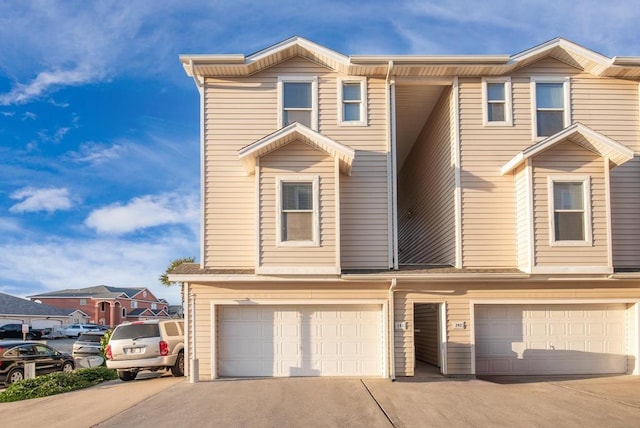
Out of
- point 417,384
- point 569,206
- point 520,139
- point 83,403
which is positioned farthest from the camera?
point 520,139

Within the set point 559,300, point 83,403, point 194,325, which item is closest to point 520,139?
point 559,300

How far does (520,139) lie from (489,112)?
3.42 feet

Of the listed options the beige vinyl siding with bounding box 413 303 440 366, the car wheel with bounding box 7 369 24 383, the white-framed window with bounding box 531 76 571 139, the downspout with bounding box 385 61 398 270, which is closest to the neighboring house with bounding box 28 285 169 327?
the car wheel with bounding box 7 369 24 383

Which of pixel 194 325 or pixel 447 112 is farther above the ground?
pixel 447 112

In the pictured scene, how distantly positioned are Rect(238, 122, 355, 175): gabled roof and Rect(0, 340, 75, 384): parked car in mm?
9028

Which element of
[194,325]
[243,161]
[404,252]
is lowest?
[194,325]

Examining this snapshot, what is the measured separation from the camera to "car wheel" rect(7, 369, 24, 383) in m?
15.3

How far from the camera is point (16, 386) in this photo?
1270 centimetres

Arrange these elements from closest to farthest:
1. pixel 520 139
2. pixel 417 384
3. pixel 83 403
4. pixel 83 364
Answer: pixel 83 403 < pixel 417 384 < pixel 520 139 < pixel 83 364

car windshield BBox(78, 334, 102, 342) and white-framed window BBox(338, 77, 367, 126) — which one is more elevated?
white-framed window BBox(338, 77, 367, 126)

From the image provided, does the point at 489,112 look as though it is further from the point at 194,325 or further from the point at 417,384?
the point at 194,325

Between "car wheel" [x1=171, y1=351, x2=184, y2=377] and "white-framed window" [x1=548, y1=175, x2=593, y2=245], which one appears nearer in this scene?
"white-framed window" [x1=548, y1=175, x2=593, y2=245]

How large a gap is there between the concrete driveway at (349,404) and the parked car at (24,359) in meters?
3.95

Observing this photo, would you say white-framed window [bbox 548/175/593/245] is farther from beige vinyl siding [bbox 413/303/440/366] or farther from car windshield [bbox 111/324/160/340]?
car windshield [bbox 111/324/160/340]
